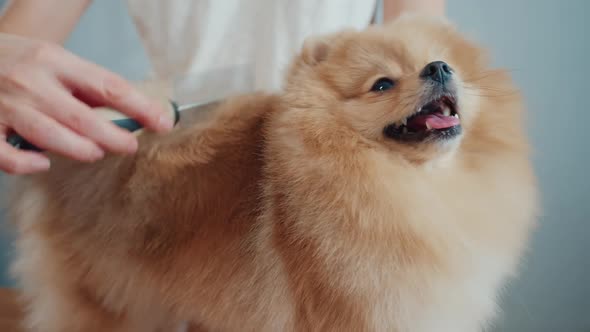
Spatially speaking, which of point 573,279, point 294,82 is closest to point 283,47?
point 294,82

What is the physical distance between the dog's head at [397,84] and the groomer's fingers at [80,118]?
174 millimetres

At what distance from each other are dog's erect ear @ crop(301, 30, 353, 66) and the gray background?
0.54 m

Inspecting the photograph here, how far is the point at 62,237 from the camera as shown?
522 millimetres

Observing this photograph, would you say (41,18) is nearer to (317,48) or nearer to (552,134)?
(317,48)

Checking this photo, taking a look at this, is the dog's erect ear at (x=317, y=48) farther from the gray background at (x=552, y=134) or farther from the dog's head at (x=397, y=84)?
the gray background at (x=552, y=134)

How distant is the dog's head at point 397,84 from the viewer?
1.51 feet

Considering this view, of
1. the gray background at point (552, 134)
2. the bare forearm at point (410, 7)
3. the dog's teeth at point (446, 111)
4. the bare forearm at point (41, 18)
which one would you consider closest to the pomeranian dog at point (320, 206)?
the dog's teeth at point (446, 111)

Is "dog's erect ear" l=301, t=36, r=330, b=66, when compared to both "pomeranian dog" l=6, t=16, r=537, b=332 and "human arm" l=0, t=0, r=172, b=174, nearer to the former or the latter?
"pomeranian dog" l=6, t=16, r=537, b=332

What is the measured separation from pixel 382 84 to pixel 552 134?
74 centimetres

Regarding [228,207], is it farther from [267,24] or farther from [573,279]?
[573,279]

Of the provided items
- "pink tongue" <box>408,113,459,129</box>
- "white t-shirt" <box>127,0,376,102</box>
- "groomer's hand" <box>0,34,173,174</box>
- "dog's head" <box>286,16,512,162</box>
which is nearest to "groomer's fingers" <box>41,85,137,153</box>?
"groomer's hand" <box>0,34,173,174</box>

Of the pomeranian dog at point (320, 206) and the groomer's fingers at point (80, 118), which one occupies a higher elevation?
the groomer's fingers at point (80, 118)

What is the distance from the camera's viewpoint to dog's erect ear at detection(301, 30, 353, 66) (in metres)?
0.53

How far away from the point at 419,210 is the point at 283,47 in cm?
45
